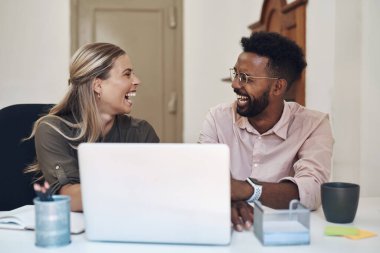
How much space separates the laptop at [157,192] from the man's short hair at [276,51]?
3.23 feet

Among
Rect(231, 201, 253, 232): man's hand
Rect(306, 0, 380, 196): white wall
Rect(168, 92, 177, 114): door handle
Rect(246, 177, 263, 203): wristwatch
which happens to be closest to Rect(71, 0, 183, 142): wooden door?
Rect(168, 92, 177, 114): door handle

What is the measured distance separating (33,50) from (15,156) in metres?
2.70

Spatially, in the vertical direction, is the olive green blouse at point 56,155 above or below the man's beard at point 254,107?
below

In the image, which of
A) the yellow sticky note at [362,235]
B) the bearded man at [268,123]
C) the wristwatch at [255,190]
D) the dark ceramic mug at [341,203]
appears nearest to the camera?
the yellow sticky note at [362,235]

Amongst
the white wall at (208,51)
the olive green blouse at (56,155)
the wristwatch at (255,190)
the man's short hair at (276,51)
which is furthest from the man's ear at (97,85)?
the white wall at (208,51)

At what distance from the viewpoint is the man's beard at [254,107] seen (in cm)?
174

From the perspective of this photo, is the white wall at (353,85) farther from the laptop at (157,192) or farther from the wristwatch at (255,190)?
the laptop at (157,192)

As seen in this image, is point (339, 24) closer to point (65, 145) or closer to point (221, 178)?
point (65, 145)

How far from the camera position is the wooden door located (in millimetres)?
4160

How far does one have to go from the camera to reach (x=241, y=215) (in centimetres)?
110

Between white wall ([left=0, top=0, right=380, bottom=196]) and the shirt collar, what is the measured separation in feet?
1.46

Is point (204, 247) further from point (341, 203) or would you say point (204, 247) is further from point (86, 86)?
point (86, 86)

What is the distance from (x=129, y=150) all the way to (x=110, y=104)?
88cm

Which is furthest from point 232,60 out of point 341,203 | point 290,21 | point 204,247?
point 204,247
